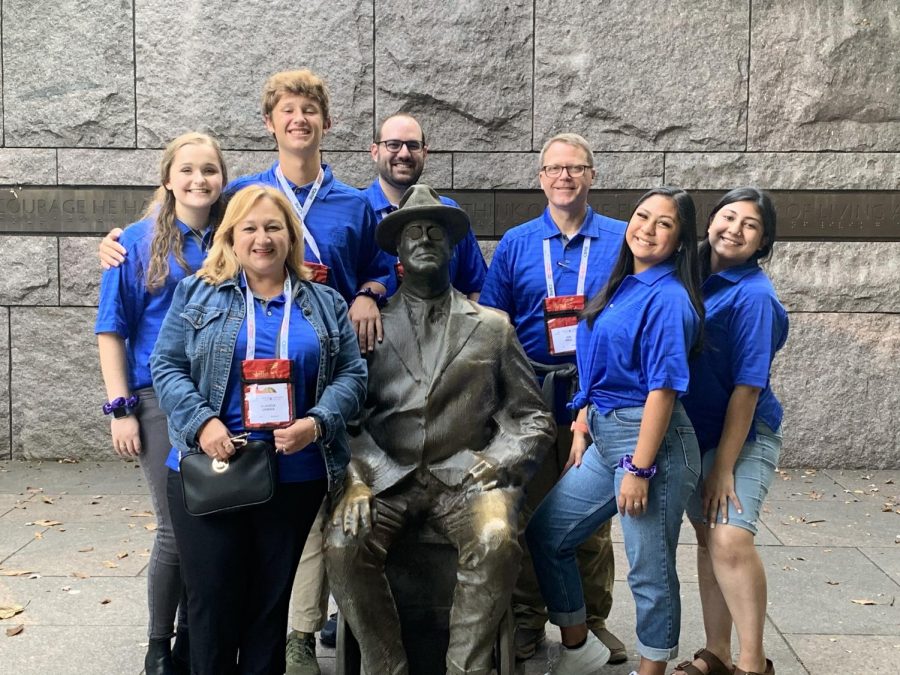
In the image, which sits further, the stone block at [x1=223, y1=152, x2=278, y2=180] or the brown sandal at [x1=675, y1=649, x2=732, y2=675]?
the stone block at [x1=223, y1=152, x2=278, y2=180]

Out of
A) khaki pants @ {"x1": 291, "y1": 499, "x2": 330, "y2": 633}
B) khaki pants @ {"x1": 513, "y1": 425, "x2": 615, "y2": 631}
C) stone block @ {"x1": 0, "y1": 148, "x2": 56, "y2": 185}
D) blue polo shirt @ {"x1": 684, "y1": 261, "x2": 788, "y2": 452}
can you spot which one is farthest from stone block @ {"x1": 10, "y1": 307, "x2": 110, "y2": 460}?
blue polo shirt @ {"x1": 684, "y1": 261, "x2": 788, "y2": 452}

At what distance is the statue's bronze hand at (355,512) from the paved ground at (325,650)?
0.89m

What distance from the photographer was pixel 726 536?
3.47 metres

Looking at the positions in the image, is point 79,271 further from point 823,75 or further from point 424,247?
point 823,75

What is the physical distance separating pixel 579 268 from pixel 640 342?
854mm

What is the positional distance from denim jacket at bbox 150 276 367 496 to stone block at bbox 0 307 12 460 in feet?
15.4

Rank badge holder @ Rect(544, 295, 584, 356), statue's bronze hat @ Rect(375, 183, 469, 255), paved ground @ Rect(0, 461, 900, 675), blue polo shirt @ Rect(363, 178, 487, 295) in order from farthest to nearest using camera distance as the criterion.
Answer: blue polo shirt @ Rect(363, 178, 487, 295) → paved ground @ Rect(0, 461, 900, 675) → badge holder @ Rect(544, 295, 584, 356) → statue's bronze hat @ Rect(375, 183, 469, 255)

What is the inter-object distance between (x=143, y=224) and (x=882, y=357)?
5.61 metres

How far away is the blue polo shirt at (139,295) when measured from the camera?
11.8 feet

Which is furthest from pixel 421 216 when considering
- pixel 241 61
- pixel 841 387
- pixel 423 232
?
pixel 841 387

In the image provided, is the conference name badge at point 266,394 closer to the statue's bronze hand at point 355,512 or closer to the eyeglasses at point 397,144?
the statue's bronze hand at point 355,512

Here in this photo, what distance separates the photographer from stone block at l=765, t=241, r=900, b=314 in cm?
718

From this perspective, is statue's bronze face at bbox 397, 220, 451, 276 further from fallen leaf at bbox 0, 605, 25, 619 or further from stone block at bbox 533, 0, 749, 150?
stone block at bbox 533, 0, 749, 150

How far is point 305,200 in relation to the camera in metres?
3.97
